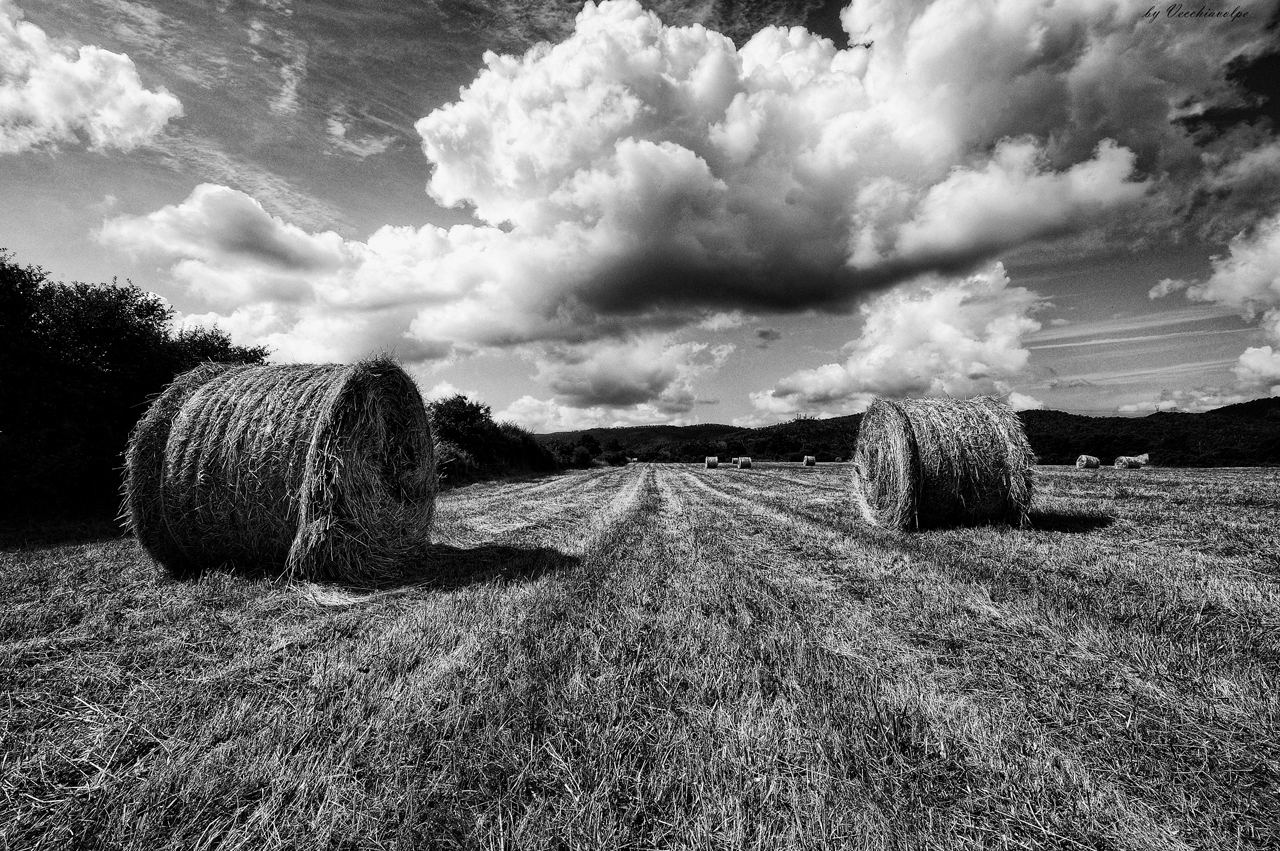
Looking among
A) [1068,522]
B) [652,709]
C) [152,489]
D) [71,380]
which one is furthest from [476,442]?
[652,709]

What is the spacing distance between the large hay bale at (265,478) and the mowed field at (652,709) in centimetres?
50

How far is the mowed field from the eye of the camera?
2096mm

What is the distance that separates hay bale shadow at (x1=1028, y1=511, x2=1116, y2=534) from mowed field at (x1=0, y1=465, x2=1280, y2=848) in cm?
244

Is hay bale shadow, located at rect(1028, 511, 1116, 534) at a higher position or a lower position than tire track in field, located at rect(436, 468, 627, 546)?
lower

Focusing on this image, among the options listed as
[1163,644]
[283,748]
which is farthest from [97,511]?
[1163,644]

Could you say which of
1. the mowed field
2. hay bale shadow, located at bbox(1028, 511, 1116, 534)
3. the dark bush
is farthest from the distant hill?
the mowed field

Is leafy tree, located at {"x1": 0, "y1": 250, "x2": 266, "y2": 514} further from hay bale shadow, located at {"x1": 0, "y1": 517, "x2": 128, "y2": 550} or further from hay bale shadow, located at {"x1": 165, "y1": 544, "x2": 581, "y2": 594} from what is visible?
hay bale shadow, located at {"x1": 165, "y1": 544, "x2": 581, "y2": 594}

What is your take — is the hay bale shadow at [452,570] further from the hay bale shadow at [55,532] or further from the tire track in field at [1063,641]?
the hay bale shadow at [55,532]

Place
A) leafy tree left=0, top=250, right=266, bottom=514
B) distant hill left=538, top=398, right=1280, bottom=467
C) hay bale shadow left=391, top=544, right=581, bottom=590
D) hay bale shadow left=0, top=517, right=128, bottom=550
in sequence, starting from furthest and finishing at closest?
1. distant hill left=538, top=398, right=1280, bottom=467
2. leafy tree left=0, top=250, right=266, bottom=514
3. hay bale shadow left=0, top=517, right=128, bottom=550
4. hay bale shadow left=391, top=544, right=581, bottom=590

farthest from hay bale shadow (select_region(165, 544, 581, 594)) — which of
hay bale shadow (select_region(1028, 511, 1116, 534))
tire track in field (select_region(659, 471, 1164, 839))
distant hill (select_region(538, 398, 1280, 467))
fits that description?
distant hill (select_region(538, 398, 1280, 467))

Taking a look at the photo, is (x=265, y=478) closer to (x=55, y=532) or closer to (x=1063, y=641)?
(x=55, y=532)

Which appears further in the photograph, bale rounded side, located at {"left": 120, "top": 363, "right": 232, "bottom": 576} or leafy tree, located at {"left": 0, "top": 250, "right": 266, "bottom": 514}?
leafy tree, located at {"left": 0, "top": 250, "right": 266, "bottom": 514}

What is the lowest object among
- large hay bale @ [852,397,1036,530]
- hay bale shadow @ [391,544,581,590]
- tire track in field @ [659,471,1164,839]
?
tire track in field @ [659,471,1164,839]

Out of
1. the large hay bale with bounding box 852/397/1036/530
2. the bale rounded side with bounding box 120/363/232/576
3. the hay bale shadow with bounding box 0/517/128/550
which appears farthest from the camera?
the large hay bale with bounding box 852/397/1036/530
